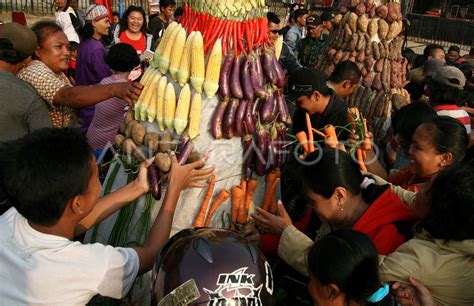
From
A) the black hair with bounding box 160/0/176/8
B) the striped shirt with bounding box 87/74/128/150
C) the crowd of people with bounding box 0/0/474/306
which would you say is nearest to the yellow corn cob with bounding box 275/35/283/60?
the crowd of people with bounding box 0/0/474/306

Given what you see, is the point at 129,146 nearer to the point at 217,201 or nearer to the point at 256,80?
the point at 217,201

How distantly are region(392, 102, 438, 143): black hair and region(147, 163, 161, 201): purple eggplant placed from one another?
5.55 feet

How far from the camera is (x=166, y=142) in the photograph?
2416 mm

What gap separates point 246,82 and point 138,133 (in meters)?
0.67

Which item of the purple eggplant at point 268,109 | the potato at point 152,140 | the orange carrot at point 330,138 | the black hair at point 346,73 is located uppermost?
the purple eggplant at point 268,109

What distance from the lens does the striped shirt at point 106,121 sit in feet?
11.8

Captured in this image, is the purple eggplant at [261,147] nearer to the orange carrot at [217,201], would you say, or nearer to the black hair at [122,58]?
the orange carrot at [217,201]

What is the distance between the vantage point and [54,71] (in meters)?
3.47

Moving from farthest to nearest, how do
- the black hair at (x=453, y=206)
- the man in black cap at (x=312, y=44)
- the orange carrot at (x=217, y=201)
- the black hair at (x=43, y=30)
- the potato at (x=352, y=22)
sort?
1. the man in black cap at (x=312, y=44)
2. the potato at (x=352, y=22)
3. the black hair at (x=43, y=30)
4. the orange carrot at (x=217, y=201)
5. the black hair at (x=453, y=206)

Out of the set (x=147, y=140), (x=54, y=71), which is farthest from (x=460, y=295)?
(x=54, y=71)

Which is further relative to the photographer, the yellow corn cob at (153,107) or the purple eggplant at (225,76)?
the yellow corn cob at (153,107)

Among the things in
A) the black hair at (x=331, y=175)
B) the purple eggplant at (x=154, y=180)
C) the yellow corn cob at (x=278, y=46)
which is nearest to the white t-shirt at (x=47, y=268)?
the purple eggplant at (x=154, y=180)

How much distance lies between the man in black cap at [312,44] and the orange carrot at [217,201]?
5805 millimetres

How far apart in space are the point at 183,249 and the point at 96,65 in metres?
3.58
